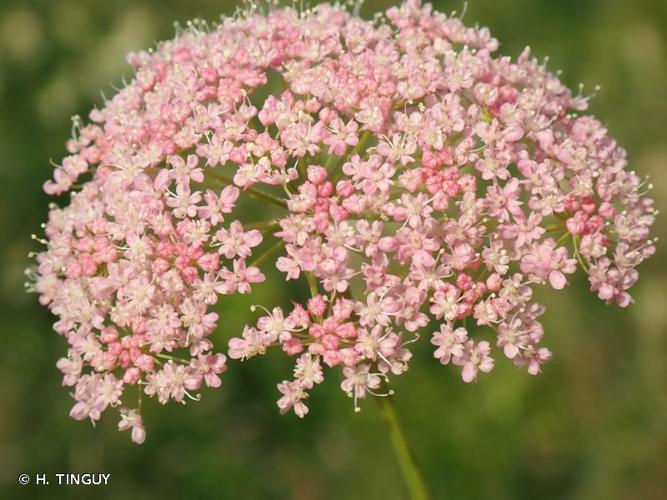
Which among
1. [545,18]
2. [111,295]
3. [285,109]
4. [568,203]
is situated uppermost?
[545,18]

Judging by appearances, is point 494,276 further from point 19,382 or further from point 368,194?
point 19,382

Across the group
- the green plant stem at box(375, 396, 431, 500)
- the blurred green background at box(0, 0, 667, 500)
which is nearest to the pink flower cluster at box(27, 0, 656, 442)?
the green plant stem at box(375, 396, 431, 500)

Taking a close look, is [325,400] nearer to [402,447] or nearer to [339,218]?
[402,447]

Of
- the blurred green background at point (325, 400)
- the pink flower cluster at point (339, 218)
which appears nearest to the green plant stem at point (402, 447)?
the pink flower cluster at point (339, 218)

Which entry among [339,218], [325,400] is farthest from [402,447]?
[325,400]

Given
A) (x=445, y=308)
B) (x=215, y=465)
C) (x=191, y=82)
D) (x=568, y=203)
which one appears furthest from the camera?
(x=215, y=465)

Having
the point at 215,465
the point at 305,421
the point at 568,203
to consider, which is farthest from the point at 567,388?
the point at 568,203
